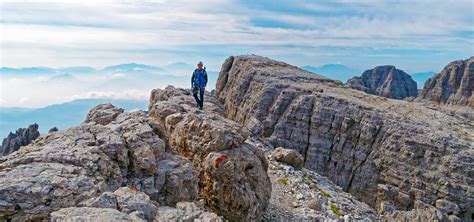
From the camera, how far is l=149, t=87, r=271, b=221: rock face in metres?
21.8

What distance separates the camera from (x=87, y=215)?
502 inches

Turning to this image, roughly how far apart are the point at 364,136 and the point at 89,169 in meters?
54.9

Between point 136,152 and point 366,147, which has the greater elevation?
point 136,152

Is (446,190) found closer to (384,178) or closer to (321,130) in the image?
(384,178)

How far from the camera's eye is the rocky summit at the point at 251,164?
15.0 metres

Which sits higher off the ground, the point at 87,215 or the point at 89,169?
the point at 89,169

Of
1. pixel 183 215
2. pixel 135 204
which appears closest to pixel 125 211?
pixel 135 204

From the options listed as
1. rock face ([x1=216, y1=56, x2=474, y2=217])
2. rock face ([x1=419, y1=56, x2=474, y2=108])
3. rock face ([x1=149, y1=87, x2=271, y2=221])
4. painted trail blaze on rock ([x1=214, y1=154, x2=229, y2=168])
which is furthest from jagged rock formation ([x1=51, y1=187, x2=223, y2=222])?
rock face ([x1=419, y1=56, x2=474, y2=108])

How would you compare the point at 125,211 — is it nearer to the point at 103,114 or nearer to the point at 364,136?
the point at 103,114

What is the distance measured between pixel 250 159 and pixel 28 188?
12.4 meters

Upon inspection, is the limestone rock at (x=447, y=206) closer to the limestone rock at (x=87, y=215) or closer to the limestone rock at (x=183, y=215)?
the limestone rock at (x=183, y=215)

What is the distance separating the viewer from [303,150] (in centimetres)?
7262

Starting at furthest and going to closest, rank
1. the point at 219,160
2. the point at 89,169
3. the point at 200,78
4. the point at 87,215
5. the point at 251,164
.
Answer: the point at 200,78 → the point at 251,164 → the point at 219,160 → the point at 89,169 → the point at 87,215

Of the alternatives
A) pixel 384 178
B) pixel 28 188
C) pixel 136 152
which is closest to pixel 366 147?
pixel 384 178
